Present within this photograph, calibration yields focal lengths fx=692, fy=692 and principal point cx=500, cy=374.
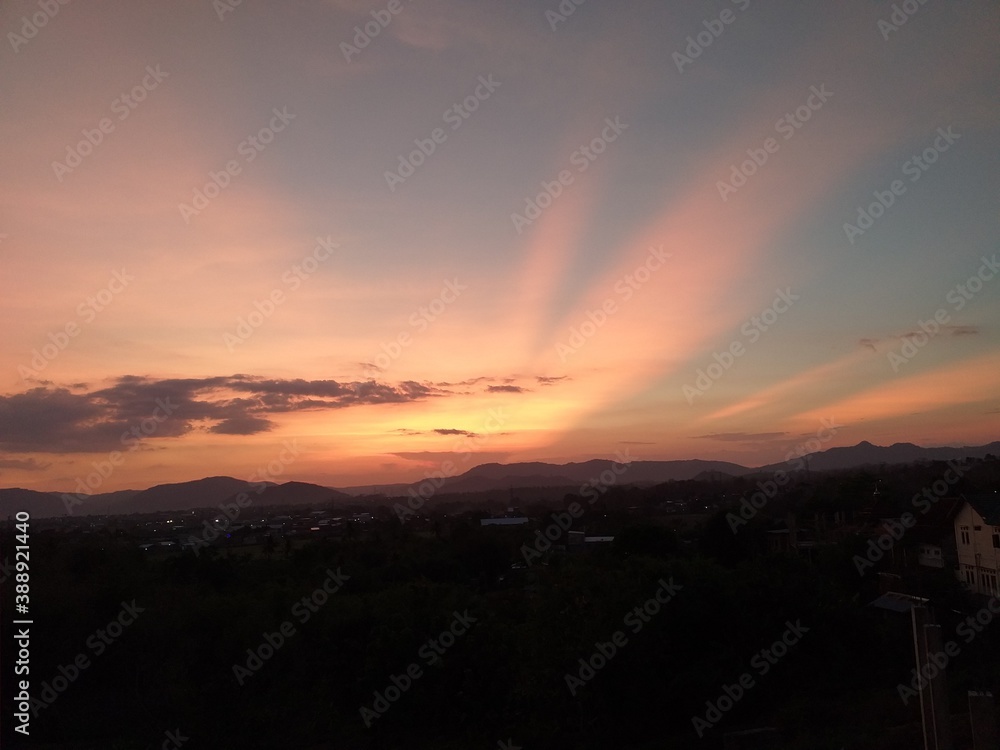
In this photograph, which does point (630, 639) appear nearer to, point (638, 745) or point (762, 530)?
point (638, 745)

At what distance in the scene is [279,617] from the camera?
1612 centimetres

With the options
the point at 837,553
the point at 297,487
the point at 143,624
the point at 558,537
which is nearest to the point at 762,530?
the point at 837,553

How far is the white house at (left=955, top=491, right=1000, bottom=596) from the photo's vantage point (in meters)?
17.7
